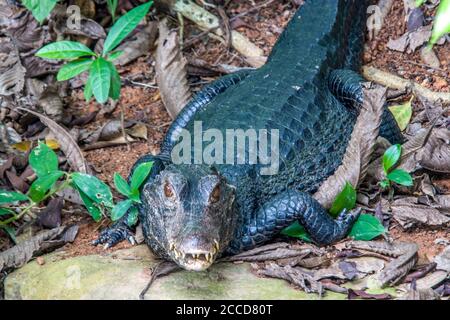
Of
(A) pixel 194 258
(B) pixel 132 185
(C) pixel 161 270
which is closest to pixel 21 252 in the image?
(B) pixel 132 185

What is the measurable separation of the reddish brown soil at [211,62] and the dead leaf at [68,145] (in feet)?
0.62

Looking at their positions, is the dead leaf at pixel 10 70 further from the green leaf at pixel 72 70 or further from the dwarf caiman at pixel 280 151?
the dwarf caiman at pixel 280 151

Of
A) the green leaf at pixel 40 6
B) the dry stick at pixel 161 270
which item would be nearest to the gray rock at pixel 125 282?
the dry stick at pixel 161 270

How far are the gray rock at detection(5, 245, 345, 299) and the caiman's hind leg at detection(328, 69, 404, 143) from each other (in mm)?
1643

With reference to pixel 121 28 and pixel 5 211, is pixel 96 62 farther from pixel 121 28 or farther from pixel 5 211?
pixel 5 211

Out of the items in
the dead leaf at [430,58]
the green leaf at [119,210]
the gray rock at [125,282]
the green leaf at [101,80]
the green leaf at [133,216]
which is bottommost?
the gray rock at [125,282]

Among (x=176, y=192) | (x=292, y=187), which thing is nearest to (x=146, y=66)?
(x=292, y=187)

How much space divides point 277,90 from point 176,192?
1412 millimetres

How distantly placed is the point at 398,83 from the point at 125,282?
9.75ft

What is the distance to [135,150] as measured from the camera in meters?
5.61

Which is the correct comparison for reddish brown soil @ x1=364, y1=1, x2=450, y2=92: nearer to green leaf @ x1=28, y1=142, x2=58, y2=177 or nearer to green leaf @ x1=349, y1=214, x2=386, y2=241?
green leaf @ x1=349, y1=214, x2=386, y2=241

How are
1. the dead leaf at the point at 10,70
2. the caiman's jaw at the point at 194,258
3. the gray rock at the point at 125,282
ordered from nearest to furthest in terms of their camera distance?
the caiman's jaw at the point at 194,258
the gray rock at the point at 125,282
the dead leaf at the point at 10,70

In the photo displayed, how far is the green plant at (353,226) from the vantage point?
174 inches

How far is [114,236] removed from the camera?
458 cm
